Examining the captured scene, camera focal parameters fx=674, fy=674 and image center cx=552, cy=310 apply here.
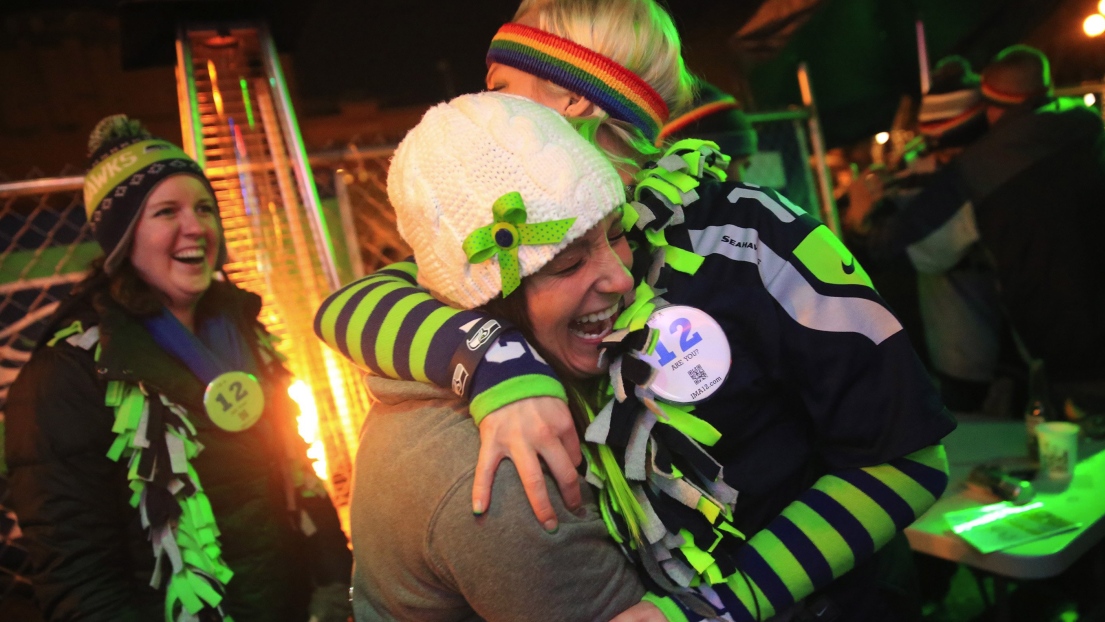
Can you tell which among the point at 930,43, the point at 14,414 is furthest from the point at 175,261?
the point at 930,43

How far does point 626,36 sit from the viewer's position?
50.6 inches

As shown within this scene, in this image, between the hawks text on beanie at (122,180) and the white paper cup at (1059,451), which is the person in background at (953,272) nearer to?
the white paper cup at (1059,451)

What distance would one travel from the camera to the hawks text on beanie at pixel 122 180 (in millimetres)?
1916

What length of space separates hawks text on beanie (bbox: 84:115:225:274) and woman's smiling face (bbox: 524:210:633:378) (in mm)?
1407

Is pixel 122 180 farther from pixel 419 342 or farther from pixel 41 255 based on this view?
pixel 419 342

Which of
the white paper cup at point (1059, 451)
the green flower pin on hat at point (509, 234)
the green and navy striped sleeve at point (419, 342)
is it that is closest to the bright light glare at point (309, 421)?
the green and navy striped sleeve at point (419, 342)

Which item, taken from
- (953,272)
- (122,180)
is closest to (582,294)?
(122,180)

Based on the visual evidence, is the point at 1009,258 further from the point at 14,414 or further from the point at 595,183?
the point at 14,414

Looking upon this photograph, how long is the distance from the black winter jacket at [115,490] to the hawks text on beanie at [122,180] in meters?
0.15

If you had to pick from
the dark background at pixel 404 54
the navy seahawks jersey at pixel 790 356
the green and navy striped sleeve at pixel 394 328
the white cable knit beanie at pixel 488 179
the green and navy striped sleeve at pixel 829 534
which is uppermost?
the dark background at pixel 404 54

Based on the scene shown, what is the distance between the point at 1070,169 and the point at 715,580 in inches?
110

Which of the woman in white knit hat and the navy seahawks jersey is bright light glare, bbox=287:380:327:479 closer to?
the woman in white knit hat

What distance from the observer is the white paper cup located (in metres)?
2.06

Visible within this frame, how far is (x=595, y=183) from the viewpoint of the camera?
105 centimetres
